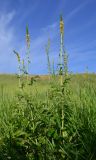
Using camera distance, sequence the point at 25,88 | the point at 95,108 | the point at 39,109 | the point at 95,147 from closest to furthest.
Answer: the point at 95,147 < the point at 95,108 < the point at 39,109 < the point at 25,88

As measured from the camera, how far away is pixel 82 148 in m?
4.75

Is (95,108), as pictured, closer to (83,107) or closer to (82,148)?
(83,107)

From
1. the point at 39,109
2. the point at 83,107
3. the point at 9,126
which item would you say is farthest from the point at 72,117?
the point at 9,126

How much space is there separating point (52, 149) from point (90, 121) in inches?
21.9

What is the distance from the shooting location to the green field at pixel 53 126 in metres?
4.79

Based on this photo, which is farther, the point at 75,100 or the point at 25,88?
the point at 25,88

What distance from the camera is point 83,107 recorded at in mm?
5211

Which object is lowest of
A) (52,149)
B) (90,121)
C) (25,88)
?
(52,149)

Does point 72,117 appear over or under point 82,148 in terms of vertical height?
over

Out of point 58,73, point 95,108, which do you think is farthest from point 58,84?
point 95,108

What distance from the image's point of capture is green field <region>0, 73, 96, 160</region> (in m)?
4.79

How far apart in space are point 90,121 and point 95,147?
1.02 ft

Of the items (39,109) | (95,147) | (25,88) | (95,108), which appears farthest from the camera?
(25,88)

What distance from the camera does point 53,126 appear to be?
5.17 metres
